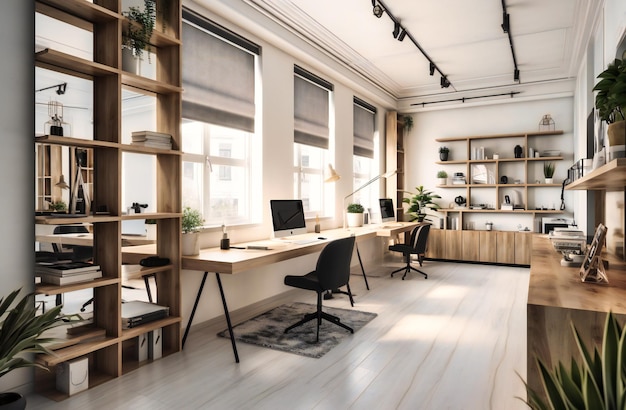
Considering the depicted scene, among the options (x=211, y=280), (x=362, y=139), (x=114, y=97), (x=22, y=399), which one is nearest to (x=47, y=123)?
(x=114, y=97)

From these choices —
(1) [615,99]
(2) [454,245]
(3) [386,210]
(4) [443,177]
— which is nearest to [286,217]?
(3) [386,210]

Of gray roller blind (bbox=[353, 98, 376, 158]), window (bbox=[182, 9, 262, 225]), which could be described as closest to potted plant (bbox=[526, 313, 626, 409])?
window (bbox=[182, 9, 262, 225])

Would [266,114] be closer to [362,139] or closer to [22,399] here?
[362,139]

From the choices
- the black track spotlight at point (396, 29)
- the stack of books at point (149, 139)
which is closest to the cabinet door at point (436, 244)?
the black track spotlight at point (396, 29)

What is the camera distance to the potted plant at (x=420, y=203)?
289 inches

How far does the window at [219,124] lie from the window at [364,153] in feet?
8.29

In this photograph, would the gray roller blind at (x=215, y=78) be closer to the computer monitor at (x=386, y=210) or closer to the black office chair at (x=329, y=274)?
the black office chair at (x=329, y=274)

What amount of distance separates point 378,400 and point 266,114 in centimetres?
307

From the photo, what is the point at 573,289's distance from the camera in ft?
6.43

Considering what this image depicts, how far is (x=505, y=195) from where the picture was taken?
712cm

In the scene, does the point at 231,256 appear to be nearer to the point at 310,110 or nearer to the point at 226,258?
the point at 226,258

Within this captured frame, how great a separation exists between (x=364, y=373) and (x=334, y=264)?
0.92 meters

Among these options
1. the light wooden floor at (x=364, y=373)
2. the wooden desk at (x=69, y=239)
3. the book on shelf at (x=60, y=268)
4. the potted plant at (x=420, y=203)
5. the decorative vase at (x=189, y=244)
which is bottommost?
the light wooden floor at (x=364, y=373)

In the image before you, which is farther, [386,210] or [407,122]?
[407,122]
